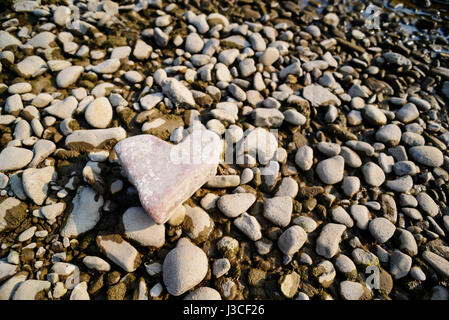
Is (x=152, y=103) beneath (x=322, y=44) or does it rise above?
beneath

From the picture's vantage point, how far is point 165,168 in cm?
160

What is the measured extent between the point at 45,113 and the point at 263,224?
6.31 ft

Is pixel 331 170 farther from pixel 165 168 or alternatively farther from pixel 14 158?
pixel 14 158

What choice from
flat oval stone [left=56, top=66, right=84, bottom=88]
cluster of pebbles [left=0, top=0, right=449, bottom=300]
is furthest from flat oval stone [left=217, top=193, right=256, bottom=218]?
flat oval stone [left=56, top=66, right=84, bottom=88]

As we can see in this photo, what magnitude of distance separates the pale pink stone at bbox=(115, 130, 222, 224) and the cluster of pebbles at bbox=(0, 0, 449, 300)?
201 millimetres

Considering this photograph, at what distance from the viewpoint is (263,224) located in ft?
6.02

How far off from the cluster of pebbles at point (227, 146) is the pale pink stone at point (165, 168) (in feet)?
0.66

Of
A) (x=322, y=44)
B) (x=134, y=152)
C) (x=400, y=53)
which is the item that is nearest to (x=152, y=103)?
(x=134, y=152)

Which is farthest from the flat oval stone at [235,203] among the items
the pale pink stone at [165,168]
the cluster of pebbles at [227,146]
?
the pale pink stone at [165,168]

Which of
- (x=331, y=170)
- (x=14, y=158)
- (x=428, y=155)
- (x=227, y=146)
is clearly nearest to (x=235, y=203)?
(x=227, y=146)

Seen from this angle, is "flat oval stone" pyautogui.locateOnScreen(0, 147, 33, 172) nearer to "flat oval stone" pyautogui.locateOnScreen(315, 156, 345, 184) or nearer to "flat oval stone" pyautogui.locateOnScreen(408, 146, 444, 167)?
"flat oval stone" pyautogui.locateOnScreen(315, 156, 345, 184)
